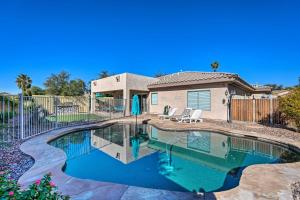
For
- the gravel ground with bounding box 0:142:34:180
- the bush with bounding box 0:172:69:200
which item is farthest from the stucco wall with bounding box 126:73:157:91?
the bush with bounding box 0:172:69:200

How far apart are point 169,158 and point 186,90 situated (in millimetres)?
11746

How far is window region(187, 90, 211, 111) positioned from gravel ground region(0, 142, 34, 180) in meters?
14.4

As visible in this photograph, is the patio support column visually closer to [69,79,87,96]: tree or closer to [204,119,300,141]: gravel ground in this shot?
[204,119,300,141]: gravel ground

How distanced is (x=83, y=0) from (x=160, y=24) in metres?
7.90

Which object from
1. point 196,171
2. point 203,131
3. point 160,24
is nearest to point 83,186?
point 196,171

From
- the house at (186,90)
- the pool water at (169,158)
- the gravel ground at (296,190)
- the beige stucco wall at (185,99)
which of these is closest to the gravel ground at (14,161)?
the pool water at (169,158)

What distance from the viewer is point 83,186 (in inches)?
148

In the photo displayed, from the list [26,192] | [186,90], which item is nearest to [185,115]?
[186,90]

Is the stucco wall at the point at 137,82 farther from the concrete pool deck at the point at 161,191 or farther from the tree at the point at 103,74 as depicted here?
the tree at the point at 103,74

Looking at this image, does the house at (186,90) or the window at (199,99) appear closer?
the house at (186,90)

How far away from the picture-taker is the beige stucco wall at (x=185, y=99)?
602 inches

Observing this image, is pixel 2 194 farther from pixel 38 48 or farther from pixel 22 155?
pixel 38 48

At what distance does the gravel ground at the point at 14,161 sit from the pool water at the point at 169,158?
4.14 feet

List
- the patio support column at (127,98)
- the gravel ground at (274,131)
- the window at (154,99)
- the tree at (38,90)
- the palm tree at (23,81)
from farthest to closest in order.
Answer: the tree at (38,90) → the palm tree at (23,81) → the window at (154,99) → the patio support column at (127,98) → the gravel ground at (274,131)
